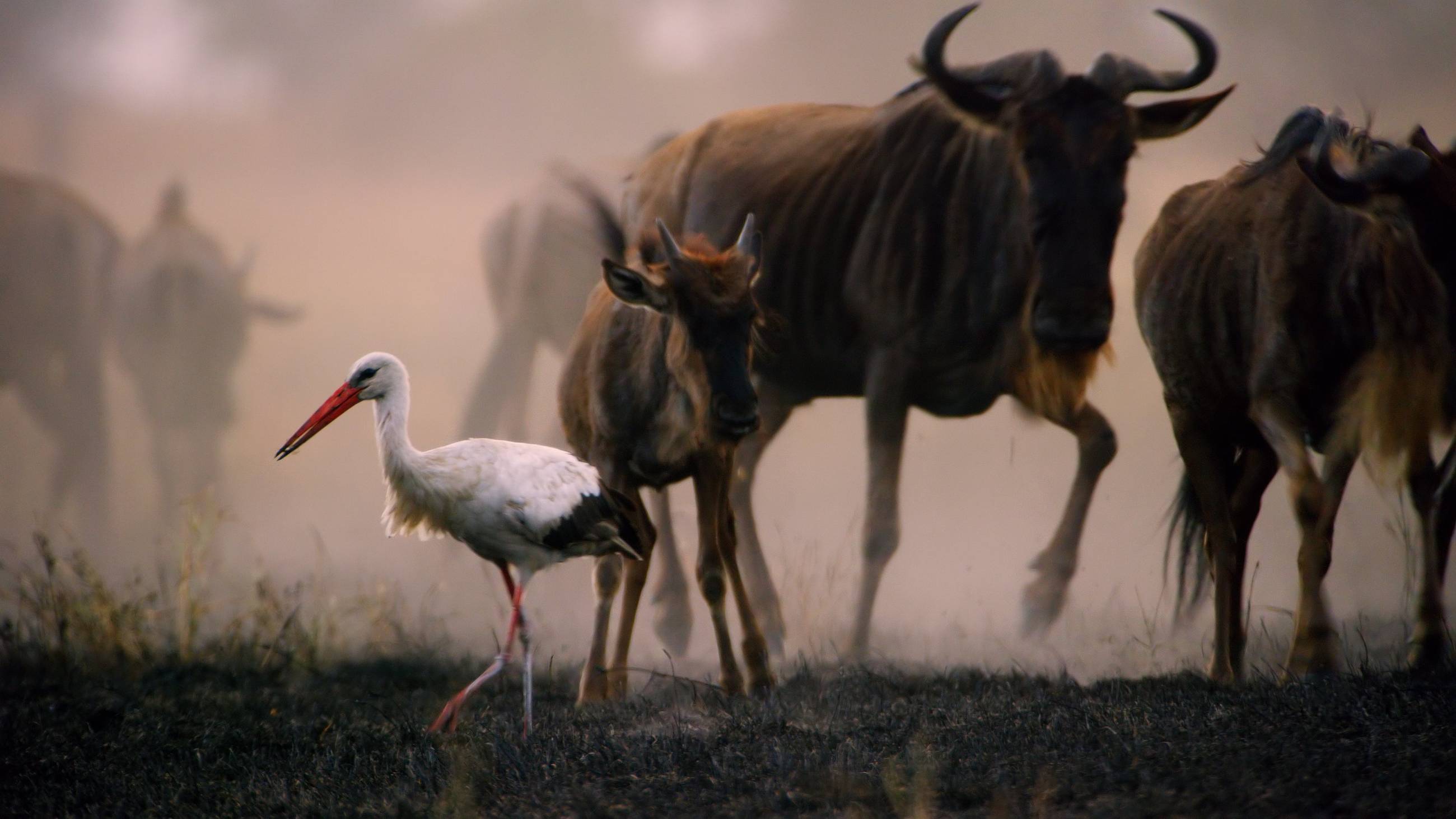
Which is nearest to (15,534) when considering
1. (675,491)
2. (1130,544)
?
(675,491)

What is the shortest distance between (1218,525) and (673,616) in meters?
3.25

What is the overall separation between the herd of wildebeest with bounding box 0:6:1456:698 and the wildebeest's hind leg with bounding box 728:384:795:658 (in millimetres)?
19

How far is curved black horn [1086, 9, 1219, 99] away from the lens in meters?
6.61

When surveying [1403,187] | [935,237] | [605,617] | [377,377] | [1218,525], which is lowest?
[605,617]

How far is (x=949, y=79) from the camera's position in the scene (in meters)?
6.89

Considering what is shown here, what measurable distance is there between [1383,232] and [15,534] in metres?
9.46

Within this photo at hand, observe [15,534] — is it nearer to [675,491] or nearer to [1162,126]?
[675,491]

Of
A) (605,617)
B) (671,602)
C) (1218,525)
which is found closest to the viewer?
(1218,525)

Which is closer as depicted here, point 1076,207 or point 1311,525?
point 1311,525

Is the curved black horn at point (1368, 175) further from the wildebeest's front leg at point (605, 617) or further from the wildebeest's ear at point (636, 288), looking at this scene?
the wildebeest's front leg at point (605, 617)

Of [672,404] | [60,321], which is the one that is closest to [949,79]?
[672,404]

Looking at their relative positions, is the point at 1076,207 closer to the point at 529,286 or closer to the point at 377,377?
the point at 377,377

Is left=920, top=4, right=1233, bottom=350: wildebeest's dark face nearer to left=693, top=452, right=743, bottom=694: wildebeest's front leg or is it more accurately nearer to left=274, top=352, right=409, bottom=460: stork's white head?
left=693, top=452, right=743, bottom=694: wildebeest's front leg

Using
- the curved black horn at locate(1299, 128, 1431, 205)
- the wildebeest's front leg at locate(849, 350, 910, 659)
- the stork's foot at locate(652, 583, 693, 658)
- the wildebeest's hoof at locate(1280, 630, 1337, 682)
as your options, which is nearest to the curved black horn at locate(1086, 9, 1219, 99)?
the curved black horn at locate(1299, 128, 1431, 205)
